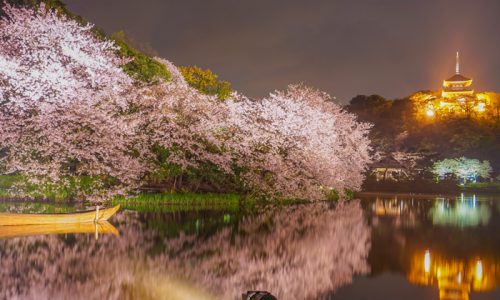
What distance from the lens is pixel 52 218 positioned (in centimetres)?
1838

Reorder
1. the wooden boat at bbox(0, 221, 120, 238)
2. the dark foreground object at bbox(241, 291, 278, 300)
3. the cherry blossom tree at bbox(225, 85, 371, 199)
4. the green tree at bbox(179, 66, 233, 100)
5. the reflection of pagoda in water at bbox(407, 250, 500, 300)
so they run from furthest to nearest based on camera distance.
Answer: the green tree at bbox(179, 66, 233, 100)
the cherry blossom tree at bbox(225, 85, 371, 199)
the wooden boat at bbox(0, 221, 120, 238)
the reflection of pagoda in water at bbox(407, 250, 500, 300)
the dark foreground object at bbox(241, 291, 278, 300)

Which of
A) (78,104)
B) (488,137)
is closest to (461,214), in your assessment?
(78,104)

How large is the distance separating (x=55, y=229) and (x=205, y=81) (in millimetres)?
33870

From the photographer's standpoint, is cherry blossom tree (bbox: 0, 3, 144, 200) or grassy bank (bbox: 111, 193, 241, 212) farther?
grassy bank (bbox: 111, 193, 241, 212)

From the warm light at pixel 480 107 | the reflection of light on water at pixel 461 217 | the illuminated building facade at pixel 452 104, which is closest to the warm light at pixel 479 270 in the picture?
the reflection of light on water at pixel 461 217

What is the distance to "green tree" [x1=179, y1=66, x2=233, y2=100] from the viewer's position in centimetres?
4978

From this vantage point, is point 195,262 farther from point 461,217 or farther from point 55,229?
point 461,217

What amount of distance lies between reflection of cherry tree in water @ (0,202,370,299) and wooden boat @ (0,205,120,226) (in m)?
1.03

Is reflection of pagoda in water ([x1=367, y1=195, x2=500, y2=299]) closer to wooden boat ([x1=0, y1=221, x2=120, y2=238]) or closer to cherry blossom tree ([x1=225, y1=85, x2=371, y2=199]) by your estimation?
cherry blossom tree ([x1=225, y1=85, x2=371, y2=199])

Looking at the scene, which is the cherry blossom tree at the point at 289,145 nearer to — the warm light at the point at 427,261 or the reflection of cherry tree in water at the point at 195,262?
the reflection of cherry tree in water at the point at 195,262

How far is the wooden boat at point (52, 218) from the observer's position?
1777 centimetres

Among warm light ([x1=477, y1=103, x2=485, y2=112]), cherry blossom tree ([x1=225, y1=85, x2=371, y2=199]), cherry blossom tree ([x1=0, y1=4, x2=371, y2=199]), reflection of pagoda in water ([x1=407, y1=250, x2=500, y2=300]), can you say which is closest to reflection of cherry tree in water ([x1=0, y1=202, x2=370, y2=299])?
reflection of pagoda in water ([x1=407, y1=250, x2=500, y2=300])

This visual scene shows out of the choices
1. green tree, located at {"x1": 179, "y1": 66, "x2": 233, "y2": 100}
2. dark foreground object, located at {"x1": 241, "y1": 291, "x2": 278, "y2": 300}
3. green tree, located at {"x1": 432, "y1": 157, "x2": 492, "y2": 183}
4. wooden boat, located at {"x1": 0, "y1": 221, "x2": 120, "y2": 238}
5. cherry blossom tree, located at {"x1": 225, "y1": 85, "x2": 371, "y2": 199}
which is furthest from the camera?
green tree, located at {"x1": 432, "y1": 157, "x2": 492, "y2": 183}

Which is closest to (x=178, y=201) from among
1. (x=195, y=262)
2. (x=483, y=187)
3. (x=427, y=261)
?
(x=195, y=262)
